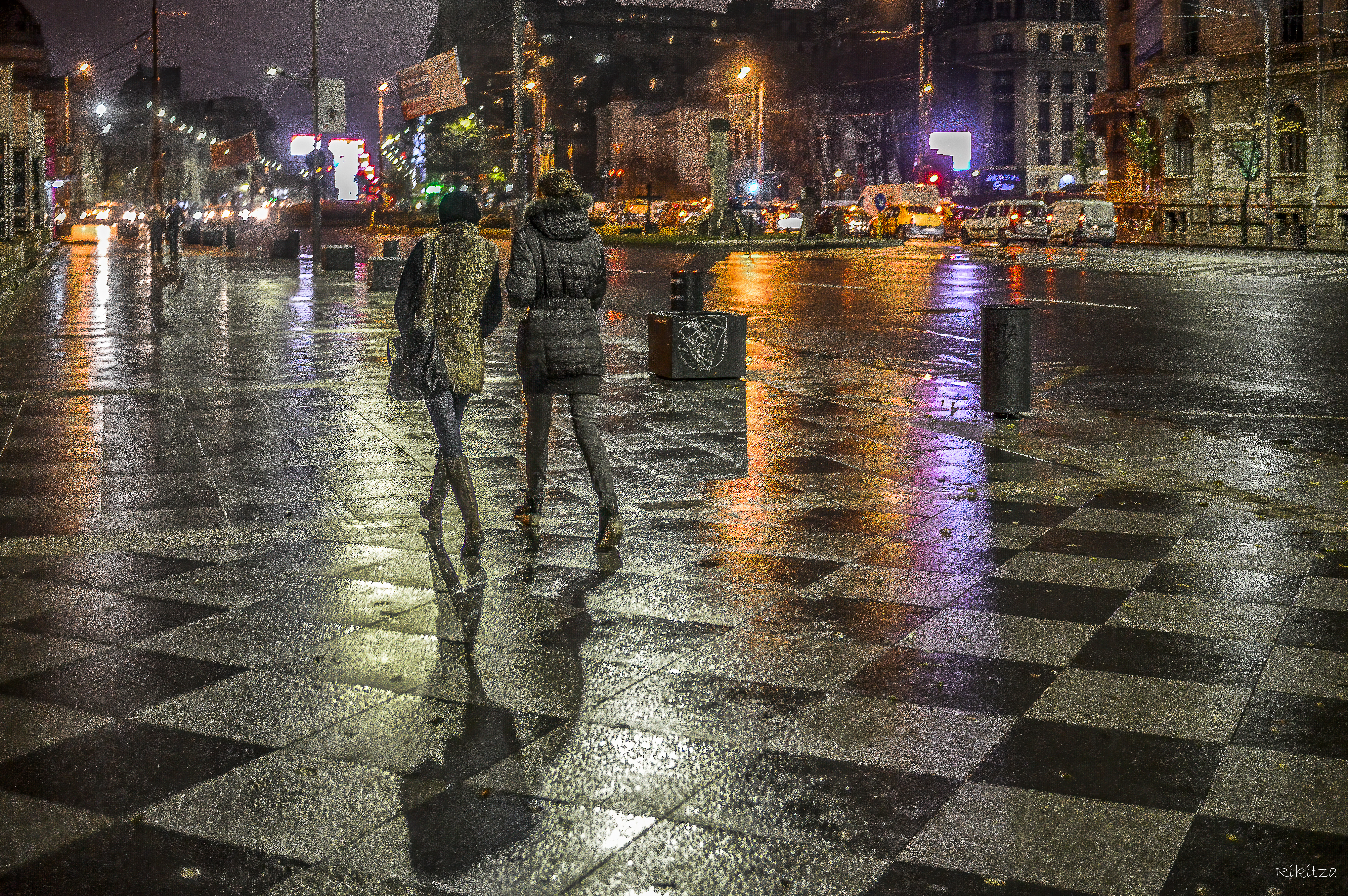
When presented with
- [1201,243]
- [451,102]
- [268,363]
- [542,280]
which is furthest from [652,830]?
[1201,243]

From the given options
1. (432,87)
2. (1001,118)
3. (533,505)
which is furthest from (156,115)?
(1001,118)

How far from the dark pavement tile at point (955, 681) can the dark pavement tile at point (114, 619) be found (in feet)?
9.15

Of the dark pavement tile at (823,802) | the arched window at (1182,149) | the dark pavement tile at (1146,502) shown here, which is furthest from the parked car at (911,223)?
the dark pavement tile at (823,802)

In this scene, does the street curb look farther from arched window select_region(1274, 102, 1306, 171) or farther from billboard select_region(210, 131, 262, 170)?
arched window select_region(1274, 102, 1306, 171)

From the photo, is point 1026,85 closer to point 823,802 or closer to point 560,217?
point 560,217

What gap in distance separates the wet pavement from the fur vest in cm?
96

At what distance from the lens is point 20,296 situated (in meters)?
26.2

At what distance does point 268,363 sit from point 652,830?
1241cm

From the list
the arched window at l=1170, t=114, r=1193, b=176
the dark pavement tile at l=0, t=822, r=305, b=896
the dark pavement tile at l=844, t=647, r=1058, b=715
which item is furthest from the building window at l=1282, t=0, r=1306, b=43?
the dark pavement tile at l=0, t=822, r=305, b=896

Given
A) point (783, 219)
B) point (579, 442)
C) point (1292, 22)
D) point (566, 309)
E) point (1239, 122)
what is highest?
point (1292, 22)

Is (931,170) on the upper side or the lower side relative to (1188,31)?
lower

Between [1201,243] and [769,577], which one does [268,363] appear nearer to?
[769,577]

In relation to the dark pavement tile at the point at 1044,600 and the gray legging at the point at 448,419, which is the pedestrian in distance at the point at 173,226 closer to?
the gray legging at the point at 448,419

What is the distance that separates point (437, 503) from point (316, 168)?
31.4m
